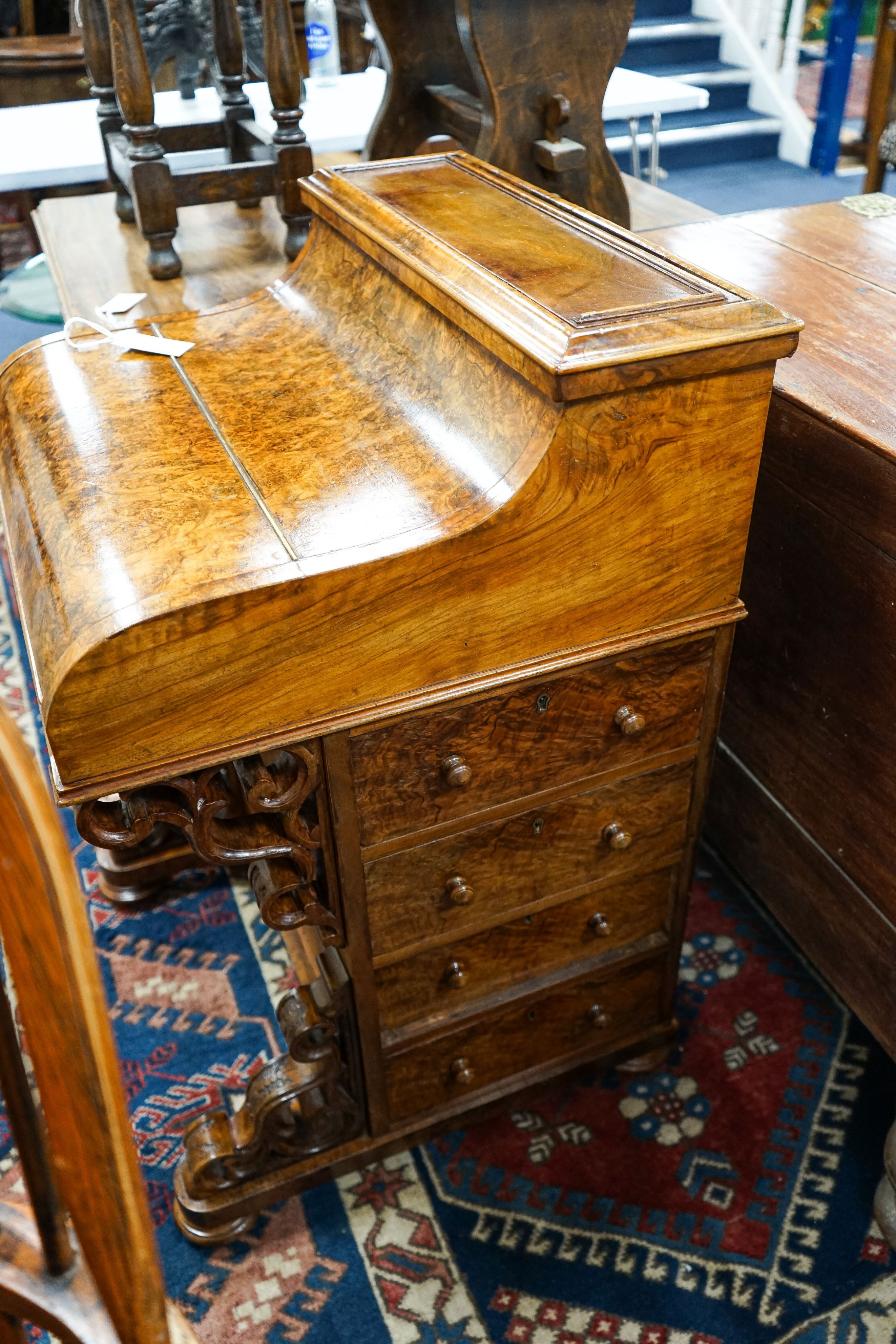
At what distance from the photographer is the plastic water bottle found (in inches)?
149

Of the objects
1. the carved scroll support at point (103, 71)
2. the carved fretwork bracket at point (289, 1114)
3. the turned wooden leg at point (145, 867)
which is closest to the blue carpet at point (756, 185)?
the carved scroll support at point (103, 71)

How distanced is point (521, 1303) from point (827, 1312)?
0.41m

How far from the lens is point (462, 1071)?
158 centimetres

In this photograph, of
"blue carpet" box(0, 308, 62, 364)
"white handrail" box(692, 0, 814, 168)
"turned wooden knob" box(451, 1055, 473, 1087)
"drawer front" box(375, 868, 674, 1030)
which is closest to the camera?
"drawer front" box(375, 868, 674, 1030)

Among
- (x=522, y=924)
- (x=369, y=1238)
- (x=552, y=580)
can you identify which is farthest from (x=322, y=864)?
(x=369, y=1238)

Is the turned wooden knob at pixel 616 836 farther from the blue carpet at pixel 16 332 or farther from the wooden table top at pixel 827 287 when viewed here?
the blue carpet at pixel 16 332

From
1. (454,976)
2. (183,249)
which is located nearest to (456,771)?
(454,976)

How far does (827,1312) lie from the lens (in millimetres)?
1482

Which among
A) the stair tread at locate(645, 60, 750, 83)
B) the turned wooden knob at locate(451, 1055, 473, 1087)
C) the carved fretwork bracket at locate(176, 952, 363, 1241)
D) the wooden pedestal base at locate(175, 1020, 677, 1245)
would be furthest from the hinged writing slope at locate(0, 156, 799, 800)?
the stair tread at locate(645, 60, 750, 83)

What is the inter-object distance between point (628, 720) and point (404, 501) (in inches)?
16.0

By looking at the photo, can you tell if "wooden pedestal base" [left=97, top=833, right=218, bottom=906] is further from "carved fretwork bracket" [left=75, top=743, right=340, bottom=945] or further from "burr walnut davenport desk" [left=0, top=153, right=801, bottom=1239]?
"carved fretwork bracket" [left=75, top=743, right=340, bottom=945]

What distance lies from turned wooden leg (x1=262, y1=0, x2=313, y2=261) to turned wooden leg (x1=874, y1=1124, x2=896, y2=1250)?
1.93 metres

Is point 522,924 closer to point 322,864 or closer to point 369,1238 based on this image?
point 322,864

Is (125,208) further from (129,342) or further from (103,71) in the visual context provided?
(129,342)
